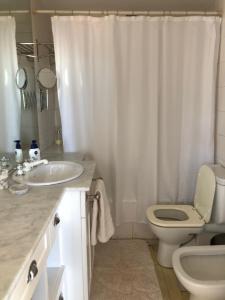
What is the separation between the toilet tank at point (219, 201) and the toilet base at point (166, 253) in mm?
385

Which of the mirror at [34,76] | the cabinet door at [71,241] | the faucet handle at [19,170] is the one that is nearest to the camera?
the cabinet door at [71,241]

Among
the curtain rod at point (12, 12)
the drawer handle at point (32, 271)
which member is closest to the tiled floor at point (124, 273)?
the drawer handle at point (32, 271)

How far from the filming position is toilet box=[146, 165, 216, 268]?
77.2 inches

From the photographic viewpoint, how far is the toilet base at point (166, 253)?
2127mm

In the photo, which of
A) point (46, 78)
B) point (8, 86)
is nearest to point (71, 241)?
point (8, 86)

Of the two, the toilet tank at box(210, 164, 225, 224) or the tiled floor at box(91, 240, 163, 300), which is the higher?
the toilet tank at box(210, 164, 225, 224)

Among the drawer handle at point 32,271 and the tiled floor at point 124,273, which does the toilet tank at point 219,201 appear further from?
the drawer handle at point 32,271

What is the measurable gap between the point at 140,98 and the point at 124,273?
142cm

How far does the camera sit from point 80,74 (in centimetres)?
223

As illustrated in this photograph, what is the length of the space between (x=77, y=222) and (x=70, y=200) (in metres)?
0.14

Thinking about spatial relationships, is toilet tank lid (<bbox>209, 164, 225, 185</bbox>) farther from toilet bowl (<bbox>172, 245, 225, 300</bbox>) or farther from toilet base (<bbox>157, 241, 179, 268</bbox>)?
toilet base (<bbox>157, 241, 179, 268</bbox>)

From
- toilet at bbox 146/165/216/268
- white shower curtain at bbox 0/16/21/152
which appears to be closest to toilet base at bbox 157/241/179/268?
toilet at bbox 146/165/216/268

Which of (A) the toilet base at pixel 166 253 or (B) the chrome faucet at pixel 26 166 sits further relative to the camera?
(A) the toilet base at pixel 166 253

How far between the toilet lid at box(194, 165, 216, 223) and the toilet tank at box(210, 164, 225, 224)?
0.04 metres
